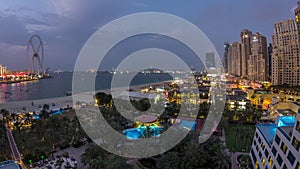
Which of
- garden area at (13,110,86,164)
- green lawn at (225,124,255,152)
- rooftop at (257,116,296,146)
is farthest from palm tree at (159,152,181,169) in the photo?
garden area at (13,110,86,164)

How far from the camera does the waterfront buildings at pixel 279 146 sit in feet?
27.0

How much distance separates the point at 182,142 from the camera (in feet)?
43.9

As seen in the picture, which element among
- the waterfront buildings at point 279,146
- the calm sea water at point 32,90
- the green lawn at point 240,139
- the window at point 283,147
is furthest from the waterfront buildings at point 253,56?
the window at point 283,147

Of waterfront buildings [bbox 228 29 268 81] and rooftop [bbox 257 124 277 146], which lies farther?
waterfront buildings [bbox 228 29 268 81]

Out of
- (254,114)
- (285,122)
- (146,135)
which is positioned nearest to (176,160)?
(146,135)

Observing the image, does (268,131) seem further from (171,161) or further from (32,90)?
(32,90)

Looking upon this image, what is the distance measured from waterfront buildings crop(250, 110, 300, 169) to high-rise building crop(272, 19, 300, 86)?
132 ft

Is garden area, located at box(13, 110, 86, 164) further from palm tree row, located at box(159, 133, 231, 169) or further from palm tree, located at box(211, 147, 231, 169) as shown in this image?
palm tree, located at box(211, 147, 231, 169)

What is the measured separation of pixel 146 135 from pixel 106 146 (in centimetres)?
325

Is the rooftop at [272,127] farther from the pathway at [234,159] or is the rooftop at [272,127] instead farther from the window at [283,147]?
the pathway at [234,159]

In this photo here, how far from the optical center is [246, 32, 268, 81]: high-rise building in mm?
59697

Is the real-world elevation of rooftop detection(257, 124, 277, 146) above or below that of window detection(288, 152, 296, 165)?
below

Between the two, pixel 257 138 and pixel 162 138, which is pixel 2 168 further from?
pixel 257 138

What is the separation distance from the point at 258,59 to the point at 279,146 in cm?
5788
